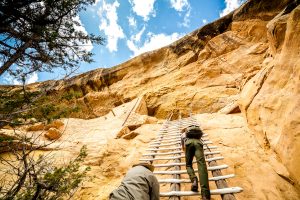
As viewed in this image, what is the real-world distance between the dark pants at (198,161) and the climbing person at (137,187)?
2.08 feet

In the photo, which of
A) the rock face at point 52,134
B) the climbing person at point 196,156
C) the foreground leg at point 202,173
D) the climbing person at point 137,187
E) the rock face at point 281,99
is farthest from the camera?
the rock face at point 52,134

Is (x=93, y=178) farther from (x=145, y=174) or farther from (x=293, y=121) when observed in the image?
(x=293, y=121)

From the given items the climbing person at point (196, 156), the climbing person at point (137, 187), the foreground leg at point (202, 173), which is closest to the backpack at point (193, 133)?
the climbing person at point (196, 156)

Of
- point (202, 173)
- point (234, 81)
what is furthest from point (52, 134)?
point (234, 81)

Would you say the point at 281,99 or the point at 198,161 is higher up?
the point at 281,99

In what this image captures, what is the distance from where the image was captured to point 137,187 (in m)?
2.56

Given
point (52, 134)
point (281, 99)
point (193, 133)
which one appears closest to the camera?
point (193, 133)

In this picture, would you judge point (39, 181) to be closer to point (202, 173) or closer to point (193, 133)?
point (202, 173)

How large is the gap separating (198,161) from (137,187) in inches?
38.6

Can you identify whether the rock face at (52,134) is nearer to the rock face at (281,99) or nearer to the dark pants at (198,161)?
the dark pants at (198,161)

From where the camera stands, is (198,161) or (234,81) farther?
(234,81)

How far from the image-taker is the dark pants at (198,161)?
2.89 meters

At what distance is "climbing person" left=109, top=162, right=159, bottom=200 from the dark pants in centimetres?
63

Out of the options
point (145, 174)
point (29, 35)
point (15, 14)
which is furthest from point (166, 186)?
point (15, 14)
